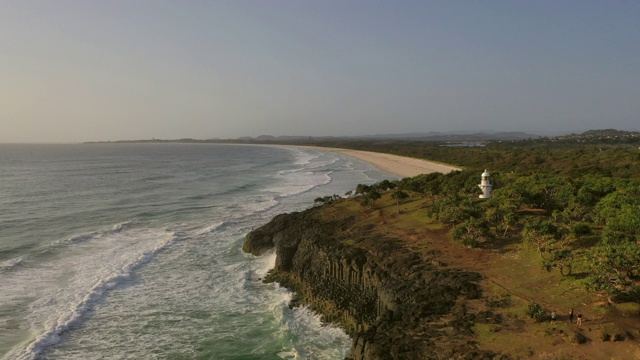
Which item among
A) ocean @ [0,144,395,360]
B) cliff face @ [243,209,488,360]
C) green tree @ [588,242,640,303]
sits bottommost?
ocean @ [0,144,395,360]

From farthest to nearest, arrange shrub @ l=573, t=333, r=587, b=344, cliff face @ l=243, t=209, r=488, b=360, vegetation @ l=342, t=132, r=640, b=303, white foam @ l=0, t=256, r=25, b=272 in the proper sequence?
white foam @ l=0, t=256, r=25, b=272
vegetation @ l=342, t=132, r=640, b=303
cliff face @ l=243, t=209, r=488, b=360
shrub @ l=573, t=333, r=587, b=344

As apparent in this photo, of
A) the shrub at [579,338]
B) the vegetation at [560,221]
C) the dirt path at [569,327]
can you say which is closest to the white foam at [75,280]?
the vegetation at [560,221]

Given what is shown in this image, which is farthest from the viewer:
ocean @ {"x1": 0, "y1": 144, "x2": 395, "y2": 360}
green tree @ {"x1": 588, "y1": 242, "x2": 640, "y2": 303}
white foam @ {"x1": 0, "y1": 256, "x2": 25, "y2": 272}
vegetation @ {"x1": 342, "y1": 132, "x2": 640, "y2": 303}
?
white foam @ {"x1": 0, "y1": 256, "x2": 25, "y2": 272}

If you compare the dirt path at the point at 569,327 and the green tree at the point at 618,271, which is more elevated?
the green tree at the point at 618,271

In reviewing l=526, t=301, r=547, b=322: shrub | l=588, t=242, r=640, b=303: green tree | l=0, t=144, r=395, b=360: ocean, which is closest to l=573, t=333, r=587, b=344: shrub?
l=526, t=301, r=547, b=322: shrub

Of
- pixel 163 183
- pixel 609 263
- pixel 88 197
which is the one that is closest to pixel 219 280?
pixel 609 263

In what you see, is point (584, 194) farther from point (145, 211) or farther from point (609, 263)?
point (145, 211)

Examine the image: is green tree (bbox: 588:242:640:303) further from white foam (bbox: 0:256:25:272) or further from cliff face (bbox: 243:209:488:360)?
white foam (bbox: 0:256:25:272)

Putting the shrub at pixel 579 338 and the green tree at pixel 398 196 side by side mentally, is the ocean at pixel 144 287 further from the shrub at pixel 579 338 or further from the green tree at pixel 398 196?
the green tree at pixel 398 196
